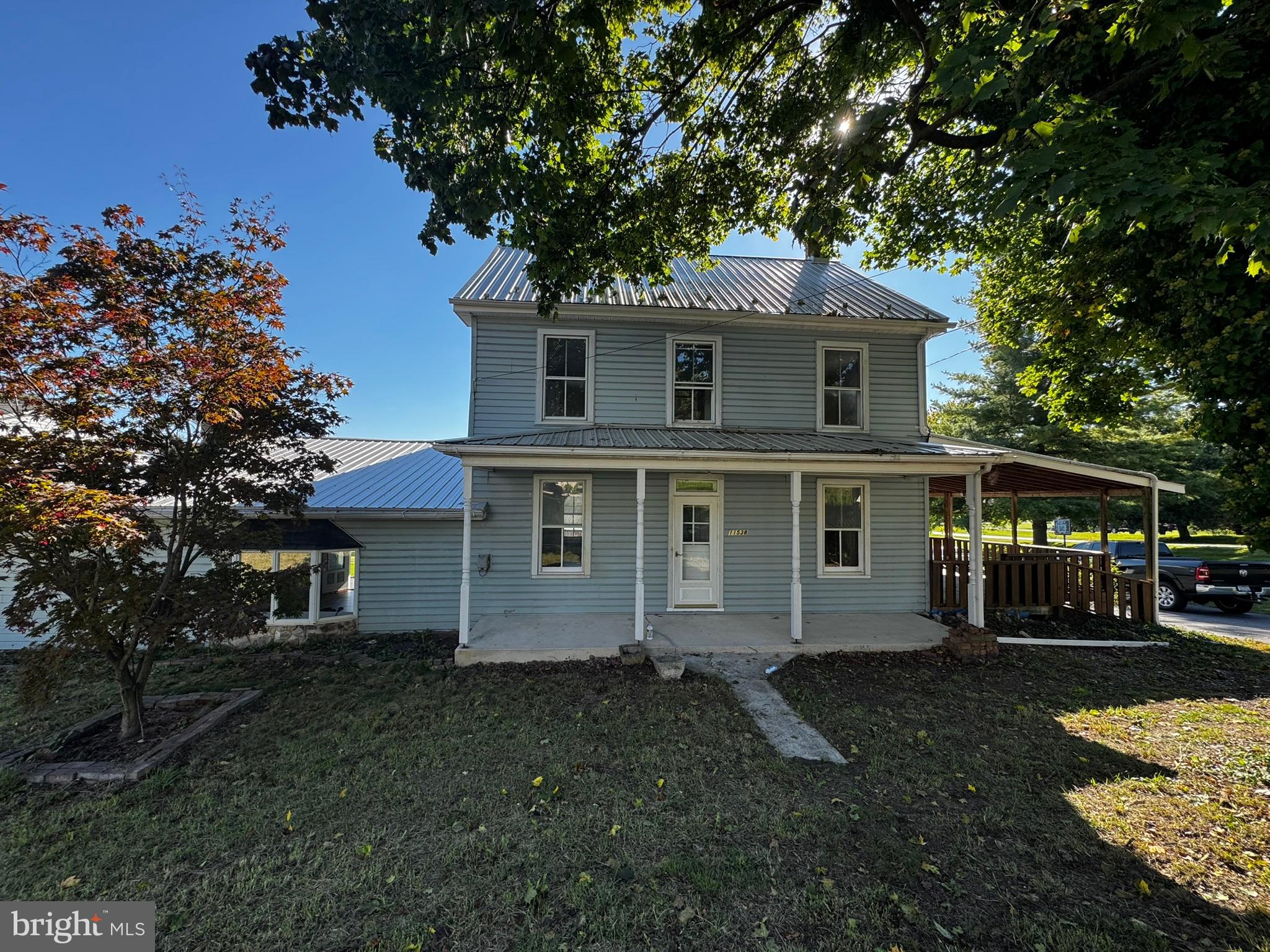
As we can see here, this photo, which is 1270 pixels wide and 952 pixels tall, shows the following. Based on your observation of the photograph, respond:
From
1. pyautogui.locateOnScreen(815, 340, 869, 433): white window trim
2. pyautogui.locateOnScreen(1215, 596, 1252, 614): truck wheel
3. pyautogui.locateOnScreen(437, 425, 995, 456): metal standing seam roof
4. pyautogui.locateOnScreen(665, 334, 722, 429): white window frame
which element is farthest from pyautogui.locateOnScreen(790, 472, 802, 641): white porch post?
pyautogui.locateOnScreen(1215, 596, 1252, 614): truck wheel

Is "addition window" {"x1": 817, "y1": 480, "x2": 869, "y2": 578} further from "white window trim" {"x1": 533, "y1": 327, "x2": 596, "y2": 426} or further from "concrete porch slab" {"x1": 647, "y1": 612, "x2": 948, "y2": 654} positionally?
"white window trim" {"x1": 533, "y1": 327, "x2": 596, "y2": 426}

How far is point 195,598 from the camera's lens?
4.66m

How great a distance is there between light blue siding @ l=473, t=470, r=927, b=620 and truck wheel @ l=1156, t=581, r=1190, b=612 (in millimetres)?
7799

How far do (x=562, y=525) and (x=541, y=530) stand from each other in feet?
1.24

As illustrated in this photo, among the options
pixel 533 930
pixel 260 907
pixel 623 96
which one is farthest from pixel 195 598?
pixel 623 96

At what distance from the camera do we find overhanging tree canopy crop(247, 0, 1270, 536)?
334 centimetres

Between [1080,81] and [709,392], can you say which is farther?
→ [709,392]

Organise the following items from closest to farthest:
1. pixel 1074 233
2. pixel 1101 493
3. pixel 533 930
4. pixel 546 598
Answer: pixel 533 930 < pixel 1074 233 < pixel 546 598 < pixel 1101 493

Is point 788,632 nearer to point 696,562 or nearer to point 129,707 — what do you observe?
point 696,562

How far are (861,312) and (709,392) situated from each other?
3.28 m

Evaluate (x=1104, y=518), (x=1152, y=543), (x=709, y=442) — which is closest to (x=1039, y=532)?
(x=1104, y=518)

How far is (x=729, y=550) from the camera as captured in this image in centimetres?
852

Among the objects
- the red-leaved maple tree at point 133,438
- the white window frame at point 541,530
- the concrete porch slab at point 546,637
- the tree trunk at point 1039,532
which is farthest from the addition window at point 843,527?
the tree trunk at point 1039,532

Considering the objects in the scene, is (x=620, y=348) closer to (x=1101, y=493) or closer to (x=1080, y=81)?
(x=1080, y=81)
